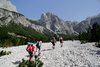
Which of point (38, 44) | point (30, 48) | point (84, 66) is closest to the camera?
point (84, 66)

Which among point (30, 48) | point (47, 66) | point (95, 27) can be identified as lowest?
point (47, 66)

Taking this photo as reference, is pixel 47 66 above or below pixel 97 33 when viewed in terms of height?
below

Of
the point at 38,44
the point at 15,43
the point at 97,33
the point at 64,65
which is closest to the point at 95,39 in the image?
the point at 97,33

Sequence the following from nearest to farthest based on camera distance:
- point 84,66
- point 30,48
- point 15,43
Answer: point 84,66 < point 30,48 < point 15,43

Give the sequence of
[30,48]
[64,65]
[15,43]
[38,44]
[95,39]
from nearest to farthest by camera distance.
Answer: [64,65] → [30,48] → [38,44] → [15,43] → [95,39]

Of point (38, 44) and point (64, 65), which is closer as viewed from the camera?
point (64, 65)

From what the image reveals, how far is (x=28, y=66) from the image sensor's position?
1181 centimetres

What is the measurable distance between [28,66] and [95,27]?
56.6 metres

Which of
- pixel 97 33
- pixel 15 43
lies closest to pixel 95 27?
pixel 97 33

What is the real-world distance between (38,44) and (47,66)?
6.36 m

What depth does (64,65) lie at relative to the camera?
12781 millimetres

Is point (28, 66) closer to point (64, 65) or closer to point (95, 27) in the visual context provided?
point (64, 65)

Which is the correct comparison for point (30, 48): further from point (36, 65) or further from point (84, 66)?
point (84, 66)

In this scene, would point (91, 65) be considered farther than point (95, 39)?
No
